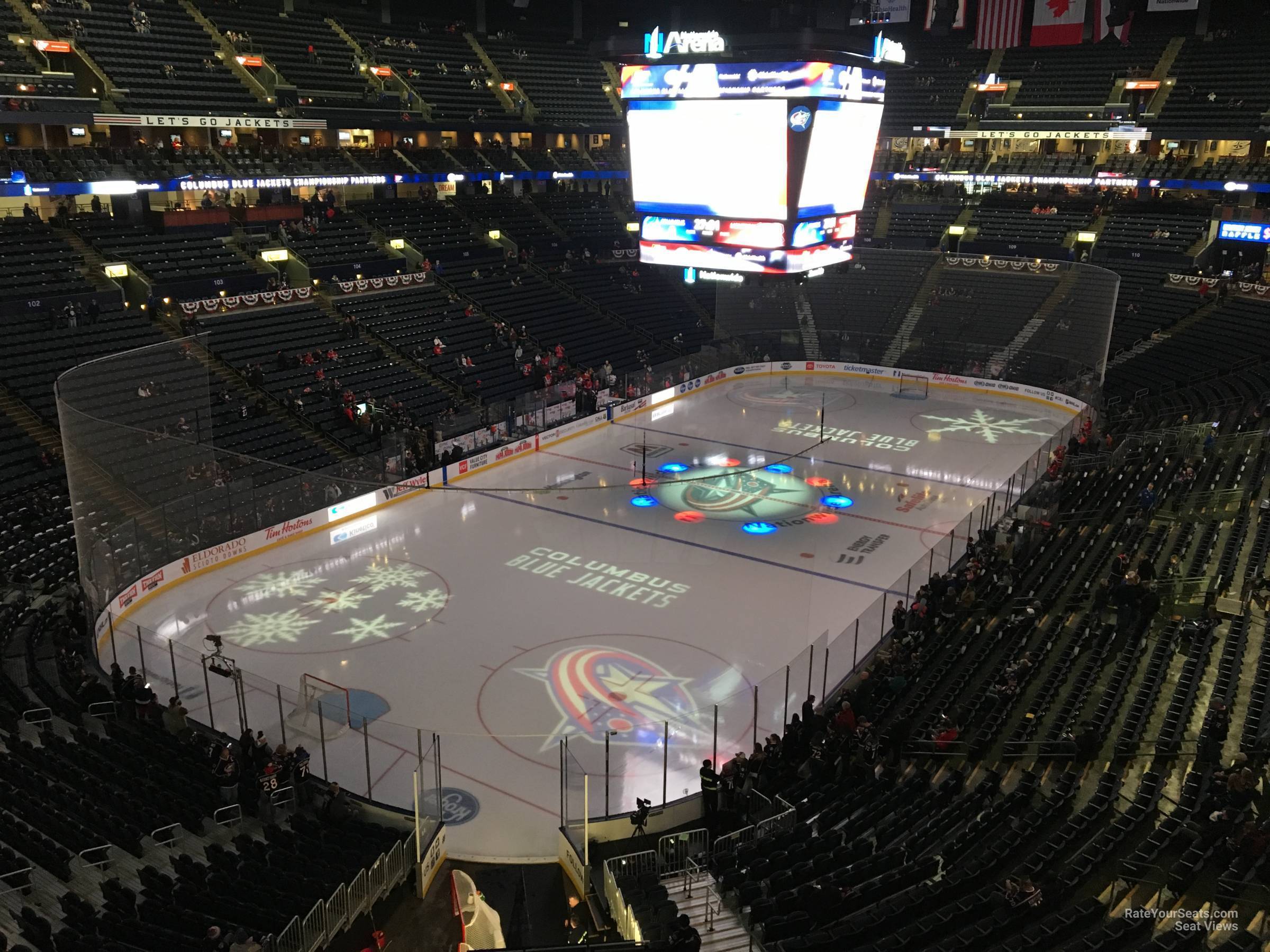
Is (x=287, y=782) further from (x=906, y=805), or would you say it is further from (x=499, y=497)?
(x=499, y=497)

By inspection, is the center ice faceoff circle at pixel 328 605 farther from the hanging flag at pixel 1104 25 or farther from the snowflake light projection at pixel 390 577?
the hanging flag at pixel 1104 25

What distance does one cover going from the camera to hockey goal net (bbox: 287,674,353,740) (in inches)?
507

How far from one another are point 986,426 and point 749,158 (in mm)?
16897

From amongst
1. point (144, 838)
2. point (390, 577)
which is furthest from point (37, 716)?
point (390, 577)

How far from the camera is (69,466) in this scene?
1736 centimetres

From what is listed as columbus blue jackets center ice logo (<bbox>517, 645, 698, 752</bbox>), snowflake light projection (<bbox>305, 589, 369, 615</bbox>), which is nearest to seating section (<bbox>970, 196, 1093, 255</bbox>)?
columbus blue jackets center ice logo (<bbox>517, 645, 698, 752</bbox>)

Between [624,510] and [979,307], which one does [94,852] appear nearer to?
[624,510]

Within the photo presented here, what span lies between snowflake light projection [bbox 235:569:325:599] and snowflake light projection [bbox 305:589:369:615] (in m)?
0.42

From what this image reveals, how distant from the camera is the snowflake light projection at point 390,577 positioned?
20594 millimetres

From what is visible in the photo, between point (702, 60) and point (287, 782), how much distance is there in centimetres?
1516

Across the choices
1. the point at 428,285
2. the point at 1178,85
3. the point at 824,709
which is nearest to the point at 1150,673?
the point at 824,709

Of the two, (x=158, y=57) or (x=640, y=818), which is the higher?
(x=158, y=57)

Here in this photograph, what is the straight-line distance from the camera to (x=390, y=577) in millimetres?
21031

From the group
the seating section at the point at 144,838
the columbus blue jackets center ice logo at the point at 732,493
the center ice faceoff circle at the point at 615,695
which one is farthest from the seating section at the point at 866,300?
the seating section at the point at 144,838
